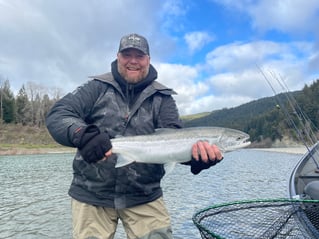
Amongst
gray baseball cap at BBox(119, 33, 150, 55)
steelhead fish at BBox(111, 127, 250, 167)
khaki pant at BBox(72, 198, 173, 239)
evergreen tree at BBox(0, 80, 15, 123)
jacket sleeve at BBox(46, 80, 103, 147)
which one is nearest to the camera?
jacket sleeve at BBox(46, 80, 103, 147)

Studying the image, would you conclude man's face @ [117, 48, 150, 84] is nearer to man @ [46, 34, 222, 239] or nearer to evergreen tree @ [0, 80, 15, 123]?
man @ [46, 34, 222, 239]

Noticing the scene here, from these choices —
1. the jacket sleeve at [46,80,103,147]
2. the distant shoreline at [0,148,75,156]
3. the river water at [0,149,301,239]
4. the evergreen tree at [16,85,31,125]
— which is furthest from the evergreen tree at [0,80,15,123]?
the jacket sleeve at [46,80,103,147]

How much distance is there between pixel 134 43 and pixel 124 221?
2092mm

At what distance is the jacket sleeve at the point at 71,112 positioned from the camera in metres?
3.45

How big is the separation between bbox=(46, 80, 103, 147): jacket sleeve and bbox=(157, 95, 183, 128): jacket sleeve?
801 mm

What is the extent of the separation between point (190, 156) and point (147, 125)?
0.63 meters

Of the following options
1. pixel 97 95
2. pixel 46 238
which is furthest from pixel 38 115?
pixel 97 95

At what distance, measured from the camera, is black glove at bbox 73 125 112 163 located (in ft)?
10.7

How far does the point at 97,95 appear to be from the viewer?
402 cm

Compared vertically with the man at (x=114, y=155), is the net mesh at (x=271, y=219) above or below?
below

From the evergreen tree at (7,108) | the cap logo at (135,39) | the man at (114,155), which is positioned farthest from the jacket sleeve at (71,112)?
the evergreen tree at (7,108)

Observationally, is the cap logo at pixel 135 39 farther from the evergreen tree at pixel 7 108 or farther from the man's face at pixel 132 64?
the evergreen tree at pixel 7 108

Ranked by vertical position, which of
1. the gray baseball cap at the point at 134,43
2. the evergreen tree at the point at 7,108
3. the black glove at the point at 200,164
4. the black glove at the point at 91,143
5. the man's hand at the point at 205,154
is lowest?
the black glove at the point at 200,164

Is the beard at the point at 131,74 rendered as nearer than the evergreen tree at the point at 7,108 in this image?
Yes
